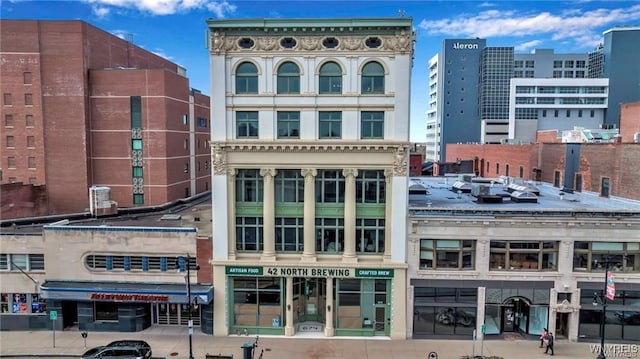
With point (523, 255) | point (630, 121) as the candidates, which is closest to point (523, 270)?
point (523, 255)

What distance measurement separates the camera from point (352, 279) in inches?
1091

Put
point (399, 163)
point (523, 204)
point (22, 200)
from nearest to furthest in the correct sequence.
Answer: point (399, 163) → point (523, 204) → point (22, 200)

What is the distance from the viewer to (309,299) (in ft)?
93.7

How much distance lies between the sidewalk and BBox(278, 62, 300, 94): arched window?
50.3 feet

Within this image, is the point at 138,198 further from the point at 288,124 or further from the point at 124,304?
the point at 288,124

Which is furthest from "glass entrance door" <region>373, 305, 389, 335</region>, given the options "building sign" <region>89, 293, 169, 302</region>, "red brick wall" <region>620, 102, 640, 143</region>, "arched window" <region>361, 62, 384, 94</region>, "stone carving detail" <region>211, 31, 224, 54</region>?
"red brick wall" <region>620, 102, 640, 143</region>

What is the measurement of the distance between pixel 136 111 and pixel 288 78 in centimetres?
1962

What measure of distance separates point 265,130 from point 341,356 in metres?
14.0

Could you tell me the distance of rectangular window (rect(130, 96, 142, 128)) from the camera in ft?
132

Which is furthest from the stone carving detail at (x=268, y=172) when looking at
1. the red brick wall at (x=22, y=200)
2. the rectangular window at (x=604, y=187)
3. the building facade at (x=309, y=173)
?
the rectangular window at (x=604, y=187)

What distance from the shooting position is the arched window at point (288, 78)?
2728 cm

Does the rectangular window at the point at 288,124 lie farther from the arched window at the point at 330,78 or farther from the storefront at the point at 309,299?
the storefront at the point at 309,299

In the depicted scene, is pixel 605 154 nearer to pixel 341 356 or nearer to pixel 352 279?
pixel 352 279

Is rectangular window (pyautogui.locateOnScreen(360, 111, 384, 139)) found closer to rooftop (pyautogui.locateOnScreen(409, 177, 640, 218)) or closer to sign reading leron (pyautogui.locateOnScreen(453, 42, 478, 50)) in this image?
rooftop (pyautogui.locateOnScreen(409, 177, 640, 218))
